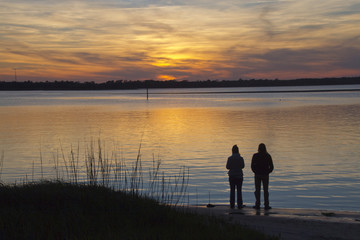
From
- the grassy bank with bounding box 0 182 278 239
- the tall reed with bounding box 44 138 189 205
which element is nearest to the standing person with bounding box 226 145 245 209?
the tall reed with bounding box 44 138 189 205

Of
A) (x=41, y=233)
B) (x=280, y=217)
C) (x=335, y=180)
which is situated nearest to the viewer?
(x=41, y=233)

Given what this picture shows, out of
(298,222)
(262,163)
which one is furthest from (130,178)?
(298,222)

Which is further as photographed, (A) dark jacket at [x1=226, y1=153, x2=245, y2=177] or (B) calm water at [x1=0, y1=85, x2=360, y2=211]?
(B) calm water at [x1=0, y1=85, x2=360, y2=211]

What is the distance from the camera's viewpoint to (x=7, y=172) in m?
21.2

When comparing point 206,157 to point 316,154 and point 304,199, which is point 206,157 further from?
point 304,199

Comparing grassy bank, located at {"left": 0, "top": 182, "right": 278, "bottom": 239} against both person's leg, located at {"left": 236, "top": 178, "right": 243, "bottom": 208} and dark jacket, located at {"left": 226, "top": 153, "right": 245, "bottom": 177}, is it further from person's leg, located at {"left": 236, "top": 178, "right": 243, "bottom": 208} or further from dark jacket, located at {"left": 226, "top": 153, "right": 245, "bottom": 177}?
person's leg, located at {"left": 236, "top": 178, "right": 243, "bottom": 208}

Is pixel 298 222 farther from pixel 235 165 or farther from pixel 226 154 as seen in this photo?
pixel 226 154

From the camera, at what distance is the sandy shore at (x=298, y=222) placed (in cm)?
957

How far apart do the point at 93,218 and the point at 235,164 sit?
4.70 meters

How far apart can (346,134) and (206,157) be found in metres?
16.6

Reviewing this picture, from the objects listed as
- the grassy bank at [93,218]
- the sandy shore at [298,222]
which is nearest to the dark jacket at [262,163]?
the sandy shore at [298,222]

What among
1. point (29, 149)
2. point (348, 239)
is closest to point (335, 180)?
point (348, 239)

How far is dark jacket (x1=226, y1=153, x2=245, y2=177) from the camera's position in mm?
12194

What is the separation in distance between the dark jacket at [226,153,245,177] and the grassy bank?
95.2 inches
